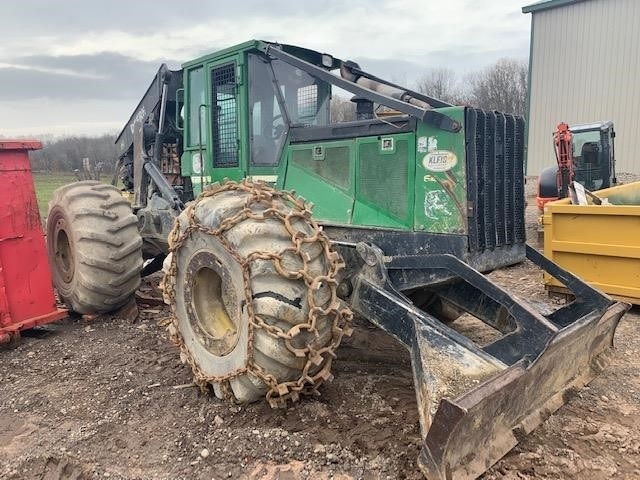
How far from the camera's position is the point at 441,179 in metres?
3.90

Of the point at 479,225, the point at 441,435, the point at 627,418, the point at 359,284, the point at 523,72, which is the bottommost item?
the point at 627,418

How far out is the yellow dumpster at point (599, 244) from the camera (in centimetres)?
617

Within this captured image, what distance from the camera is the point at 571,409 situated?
393 cm

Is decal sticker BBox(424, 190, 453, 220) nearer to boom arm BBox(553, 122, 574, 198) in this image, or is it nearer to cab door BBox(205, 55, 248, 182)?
cab door BBox(205, 55, 248, 182)

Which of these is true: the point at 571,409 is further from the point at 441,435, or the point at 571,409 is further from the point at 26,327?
the point at 26,327

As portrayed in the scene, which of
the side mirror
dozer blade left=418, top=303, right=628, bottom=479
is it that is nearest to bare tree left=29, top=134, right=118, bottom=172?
the side mirror

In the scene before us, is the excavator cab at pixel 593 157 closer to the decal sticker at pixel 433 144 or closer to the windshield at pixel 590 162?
the windshield at pixel 590 162

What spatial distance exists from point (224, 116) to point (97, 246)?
1700 millimetres

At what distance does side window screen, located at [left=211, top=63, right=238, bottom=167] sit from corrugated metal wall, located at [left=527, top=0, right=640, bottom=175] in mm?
20160

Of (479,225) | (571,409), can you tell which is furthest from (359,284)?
(571,409)

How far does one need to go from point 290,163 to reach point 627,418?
3.07 meters

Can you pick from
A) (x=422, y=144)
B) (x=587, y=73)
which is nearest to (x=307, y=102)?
(x=422, y=144)

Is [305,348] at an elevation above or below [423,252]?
below

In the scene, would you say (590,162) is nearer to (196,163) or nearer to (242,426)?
(196,163)
